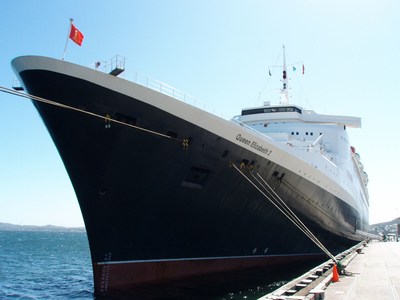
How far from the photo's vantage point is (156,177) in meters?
12.8

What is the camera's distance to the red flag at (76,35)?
35.2ft

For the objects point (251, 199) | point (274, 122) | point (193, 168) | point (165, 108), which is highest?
point (274, 122)

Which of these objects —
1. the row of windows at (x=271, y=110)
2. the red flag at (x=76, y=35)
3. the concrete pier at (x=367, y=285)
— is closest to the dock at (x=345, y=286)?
the concrete pier at (x=367, y=285)

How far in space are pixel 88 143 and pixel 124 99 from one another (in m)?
1.85

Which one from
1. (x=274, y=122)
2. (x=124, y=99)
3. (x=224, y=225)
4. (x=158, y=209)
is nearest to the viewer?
(x=124, y=99)

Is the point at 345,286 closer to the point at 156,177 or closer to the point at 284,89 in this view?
the point at 156,177

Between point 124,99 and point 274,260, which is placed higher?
point 124,99

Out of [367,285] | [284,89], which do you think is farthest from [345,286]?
[284,89]

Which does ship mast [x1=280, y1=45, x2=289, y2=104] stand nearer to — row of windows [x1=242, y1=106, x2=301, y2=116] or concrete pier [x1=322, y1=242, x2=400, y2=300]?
row of windows [x1=242, y1=106, x2=301, y2=116]

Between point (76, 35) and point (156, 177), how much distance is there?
5.23 metres

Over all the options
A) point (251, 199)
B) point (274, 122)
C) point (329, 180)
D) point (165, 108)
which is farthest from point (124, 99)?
point (274, 122)

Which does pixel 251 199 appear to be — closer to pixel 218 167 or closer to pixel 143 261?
pixel 218 167

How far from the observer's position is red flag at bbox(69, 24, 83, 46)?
10742 millimetres

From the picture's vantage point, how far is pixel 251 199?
51.3 feet
